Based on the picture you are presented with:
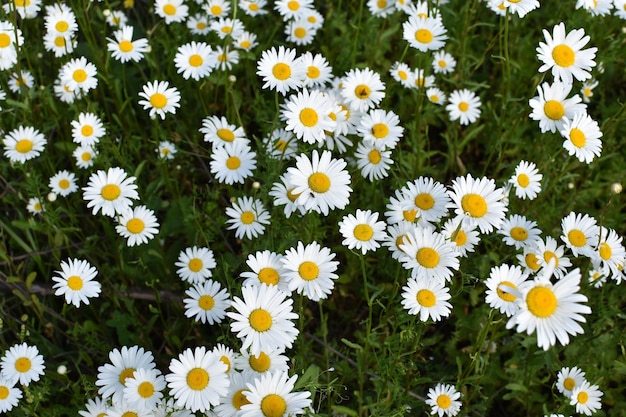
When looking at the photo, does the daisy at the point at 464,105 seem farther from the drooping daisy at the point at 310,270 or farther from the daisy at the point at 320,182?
the drooping daisy at the point at 310,270

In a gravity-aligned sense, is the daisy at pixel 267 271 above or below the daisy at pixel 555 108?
below

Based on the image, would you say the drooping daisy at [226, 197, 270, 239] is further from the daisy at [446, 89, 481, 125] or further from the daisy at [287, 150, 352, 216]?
the daisy at [446, 89, 481, 125]

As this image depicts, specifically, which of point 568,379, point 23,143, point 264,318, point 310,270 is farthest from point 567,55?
point 23,143

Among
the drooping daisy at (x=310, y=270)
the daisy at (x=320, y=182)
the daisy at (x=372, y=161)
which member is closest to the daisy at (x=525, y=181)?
the daisy at (x=372, y=161)

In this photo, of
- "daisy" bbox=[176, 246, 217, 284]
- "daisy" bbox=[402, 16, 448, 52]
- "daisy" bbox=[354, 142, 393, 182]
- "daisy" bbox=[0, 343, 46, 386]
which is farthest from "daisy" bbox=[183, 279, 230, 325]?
"daisy" bbox=[402, 16, 448, 52]

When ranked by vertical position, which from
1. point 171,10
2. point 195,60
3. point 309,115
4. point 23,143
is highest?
point 171,10

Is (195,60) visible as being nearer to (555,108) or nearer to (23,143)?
(23,143)

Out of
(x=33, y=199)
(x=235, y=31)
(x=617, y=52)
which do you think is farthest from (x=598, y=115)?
(x=33, y=199)
